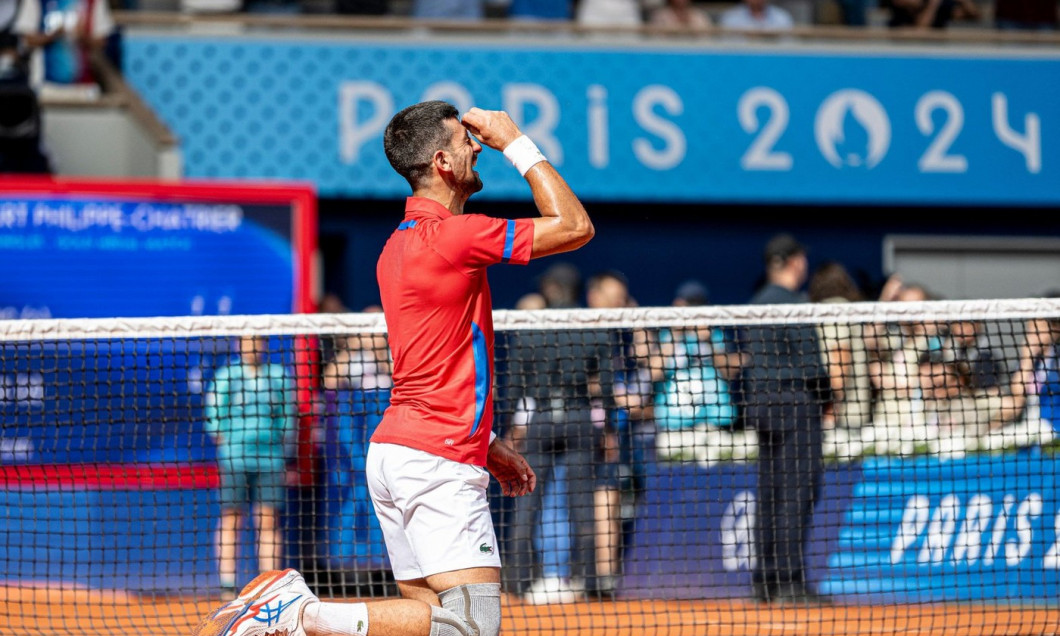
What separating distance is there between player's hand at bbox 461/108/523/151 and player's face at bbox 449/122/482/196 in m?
0.06

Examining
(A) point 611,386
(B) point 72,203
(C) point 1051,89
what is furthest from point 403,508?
(C) point 1051,89

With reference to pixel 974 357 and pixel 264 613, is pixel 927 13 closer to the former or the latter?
pixel 974 357

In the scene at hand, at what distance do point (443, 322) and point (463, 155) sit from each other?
567 millimetres

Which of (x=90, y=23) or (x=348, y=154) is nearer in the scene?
(x=90, y=23)

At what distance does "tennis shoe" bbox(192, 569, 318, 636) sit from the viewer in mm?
4320

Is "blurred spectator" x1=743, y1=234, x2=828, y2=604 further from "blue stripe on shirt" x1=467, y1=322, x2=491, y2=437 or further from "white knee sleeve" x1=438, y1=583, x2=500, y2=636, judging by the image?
"white knee sleeve" x1=438, y1=583, x2=500, y2=636

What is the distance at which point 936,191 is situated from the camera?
13.0 m

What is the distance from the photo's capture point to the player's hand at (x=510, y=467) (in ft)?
15.4

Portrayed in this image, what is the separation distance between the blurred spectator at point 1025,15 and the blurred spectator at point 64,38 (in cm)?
881

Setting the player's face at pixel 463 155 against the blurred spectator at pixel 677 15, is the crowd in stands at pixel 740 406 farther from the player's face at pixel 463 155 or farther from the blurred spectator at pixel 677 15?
the blurred spectator at pixel 677 15

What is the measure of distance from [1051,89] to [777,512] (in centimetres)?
732

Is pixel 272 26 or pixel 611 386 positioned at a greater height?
pixel 272 26

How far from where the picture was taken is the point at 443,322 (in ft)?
14.0

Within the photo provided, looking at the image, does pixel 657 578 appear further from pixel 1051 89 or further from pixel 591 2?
pixel 1051 89
